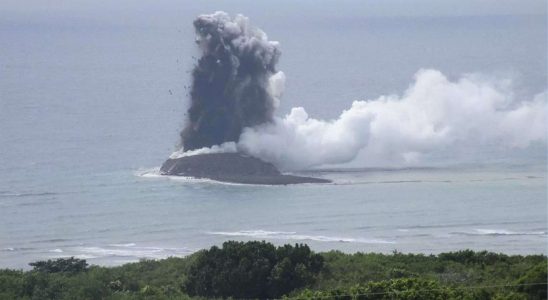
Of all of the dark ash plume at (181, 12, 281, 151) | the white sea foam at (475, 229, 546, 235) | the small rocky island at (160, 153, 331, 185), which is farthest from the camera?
the dark ash plume at (181, 12, 281, 151)

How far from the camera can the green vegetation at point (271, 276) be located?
34.9 meters

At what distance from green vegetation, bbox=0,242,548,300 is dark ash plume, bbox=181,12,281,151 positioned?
4009 centimetres

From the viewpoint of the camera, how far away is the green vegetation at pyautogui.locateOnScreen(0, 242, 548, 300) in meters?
34.9

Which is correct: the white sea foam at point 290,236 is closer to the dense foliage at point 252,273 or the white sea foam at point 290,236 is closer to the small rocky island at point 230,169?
the small rocky island at point 230,169

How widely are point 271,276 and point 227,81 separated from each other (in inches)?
1751

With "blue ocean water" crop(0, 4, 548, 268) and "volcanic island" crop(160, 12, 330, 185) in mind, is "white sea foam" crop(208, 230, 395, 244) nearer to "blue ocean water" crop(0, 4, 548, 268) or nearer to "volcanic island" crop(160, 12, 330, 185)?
"blue ocean water" crop(0, 4, 548, 268)

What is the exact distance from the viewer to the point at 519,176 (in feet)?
245

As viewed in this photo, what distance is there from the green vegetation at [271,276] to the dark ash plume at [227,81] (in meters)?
40.1

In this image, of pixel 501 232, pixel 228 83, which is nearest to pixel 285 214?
pixel 501 232

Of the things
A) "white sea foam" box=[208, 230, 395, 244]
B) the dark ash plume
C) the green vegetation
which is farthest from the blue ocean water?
the green vegetation

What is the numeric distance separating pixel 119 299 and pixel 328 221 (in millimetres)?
28841

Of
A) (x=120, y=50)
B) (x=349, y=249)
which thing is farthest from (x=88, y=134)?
(x=120, y=50)

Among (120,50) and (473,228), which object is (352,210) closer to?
(473,228)

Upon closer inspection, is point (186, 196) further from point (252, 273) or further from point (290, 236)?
point (252, 273)
